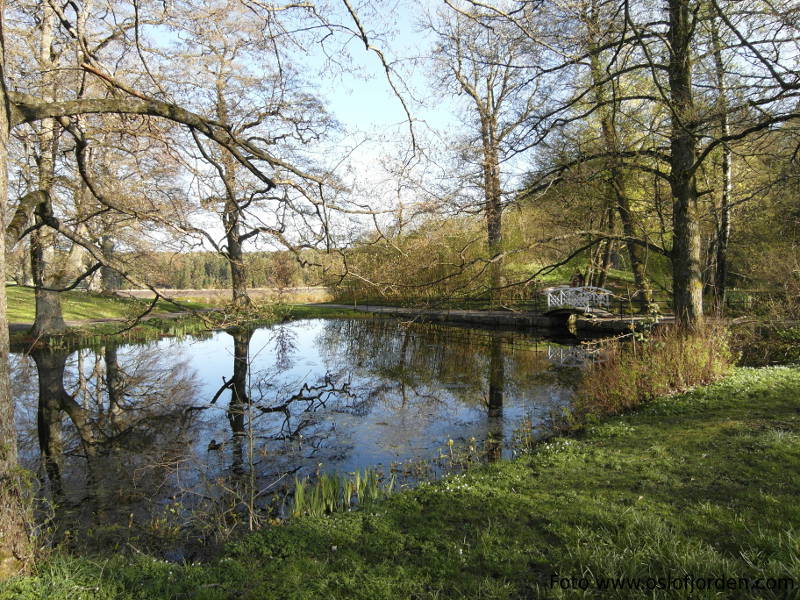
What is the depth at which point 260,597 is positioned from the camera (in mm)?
2719

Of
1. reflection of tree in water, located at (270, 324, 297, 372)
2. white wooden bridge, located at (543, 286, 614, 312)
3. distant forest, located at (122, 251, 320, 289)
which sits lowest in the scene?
reflection of tree in water, located at (270, 324, 297, 372)

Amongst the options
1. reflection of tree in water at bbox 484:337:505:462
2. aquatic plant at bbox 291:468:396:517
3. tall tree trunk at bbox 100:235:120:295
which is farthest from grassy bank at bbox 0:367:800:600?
tall tree trunk at bbox 100:235:120:295

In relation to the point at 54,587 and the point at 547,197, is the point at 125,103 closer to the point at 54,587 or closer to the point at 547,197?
the point at 54,587

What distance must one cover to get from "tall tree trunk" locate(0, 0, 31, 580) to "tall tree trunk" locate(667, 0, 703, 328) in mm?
8232

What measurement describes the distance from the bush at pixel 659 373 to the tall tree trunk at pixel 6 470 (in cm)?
657

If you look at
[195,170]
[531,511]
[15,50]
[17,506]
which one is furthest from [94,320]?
[531,511]

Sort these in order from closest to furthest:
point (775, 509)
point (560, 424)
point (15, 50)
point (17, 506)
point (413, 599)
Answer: point (413, 599), point (17, 506), point (775, 509), point (560, 424), point (15, 50)

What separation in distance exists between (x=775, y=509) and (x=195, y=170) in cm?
561

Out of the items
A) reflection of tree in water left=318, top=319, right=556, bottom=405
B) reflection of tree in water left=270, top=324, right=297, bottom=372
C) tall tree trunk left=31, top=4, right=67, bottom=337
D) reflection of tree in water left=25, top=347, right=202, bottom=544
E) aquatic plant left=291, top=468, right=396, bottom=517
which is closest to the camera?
aquatic plant left=291, top=468, right=396, bottom=517

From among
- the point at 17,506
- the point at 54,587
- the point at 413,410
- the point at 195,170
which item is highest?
the point at 195,170

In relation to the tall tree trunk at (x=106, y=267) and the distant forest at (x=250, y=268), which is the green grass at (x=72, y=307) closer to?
the tall tree trunk at (x=106, y=267)

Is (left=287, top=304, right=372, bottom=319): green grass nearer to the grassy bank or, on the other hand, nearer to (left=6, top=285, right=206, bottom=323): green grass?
(left=6, top=285, right=206, bottom=323): green grass

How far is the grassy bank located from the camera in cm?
257

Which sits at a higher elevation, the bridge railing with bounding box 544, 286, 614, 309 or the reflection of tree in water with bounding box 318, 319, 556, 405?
the bridge railing with bounding box 544, 286, 614, 309
